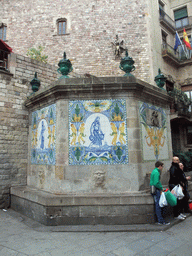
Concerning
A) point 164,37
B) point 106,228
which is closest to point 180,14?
point 164,37

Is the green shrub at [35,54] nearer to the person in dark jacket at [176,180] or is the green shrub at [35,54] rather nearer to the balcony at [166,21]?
the balcony at [166,21]

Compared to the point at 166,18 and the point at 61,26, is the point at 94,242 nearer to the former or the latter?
the point at 61,26

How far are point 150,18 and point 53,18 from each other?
9110 millimetres

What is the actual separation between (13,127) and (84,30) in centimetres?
1457

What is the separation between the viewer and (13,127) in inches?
300

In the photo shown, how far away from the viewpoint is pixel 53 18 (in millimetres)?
19531

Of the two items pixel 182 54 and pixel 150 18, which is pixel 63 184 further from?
pixel 182 54

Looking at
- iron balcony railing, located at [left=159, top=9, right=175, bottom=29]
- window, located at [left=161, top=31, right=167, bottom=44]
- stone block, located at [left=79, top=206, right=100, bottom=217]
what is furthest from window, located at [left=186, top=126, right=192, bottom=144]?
stone block, located at [left=79, top=206, right=100, bottom=217]

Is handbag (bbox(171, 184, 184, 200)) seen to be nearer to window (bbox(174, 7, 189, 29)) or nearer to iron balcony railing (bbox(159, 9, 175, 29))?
iron balcony railing (bbox(159, 9, 175, 29))

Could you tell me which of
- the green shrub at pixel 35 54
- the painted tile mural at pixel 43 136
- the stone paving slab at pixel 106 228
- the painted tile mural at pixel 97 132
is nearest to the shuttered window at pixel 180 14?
the green shrub at pixel 35 54

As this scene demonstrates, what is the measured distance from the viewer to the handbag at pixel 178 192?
519 cm

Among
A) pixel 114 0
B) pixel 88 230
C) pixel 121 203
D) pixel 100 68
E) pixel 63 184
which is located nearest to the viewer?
pixel 88 230

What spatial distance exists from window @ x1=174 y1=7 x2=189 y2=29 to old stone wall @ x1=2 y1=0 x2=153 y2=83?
16.2 ft

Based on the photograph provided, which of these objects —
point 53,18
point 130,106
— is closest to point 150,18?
point 53,18
